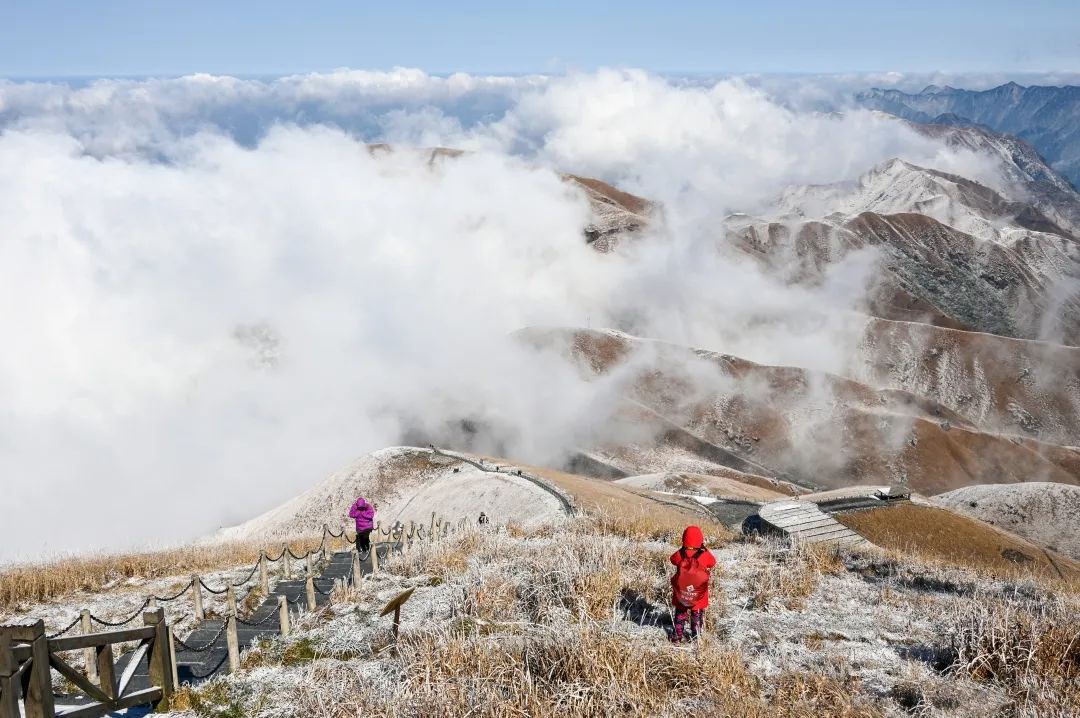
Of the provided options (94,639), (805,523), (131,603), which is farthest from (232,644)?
(805,523)

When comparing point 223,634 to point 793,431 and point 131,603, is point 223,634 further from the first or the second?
point 793,431

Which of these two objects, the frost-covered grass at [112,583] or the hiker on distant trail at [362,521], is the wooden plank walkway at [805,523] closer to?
the hiker on distant trail at [362,521]

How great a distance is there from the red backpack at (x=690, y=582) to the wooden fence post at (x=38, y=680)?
688 cm

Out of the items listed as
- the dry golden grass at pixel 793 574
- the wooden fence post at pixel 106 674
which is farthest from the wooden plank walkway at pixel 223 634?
the dry golden grass at pixel 793 574

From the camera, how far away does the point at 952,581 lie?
551 inches

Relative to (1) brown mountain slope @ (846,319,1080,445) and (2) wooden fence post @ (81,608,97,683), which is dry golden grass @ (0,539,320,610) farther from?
(1) brown mountain slope @ (846,319,1080,445)

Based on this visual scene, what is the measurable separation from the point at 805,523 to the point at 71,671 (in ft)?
72.9

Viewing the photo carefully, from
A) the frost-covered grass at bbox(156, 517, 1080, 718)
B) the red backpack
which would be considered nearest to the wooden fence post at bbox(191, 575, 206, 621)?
the frost-covered grass at bbox(156, 517, 1080, 718)

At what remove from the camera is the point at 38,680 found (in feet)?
25.0

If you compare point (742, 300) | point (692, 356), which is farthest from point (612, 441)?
point (742, 300)

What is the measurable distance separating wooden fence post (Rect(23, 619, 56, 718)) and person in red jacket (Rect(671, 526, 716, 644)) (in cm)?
688

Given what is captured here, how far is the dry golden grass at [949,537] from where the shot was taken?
99.1 ft

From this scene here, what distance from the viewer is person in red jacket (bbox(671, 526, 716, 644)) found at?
9.82 metres

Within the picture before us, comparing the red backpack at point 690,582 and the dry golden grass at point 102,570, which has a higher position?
the red backpack at point 690,582
